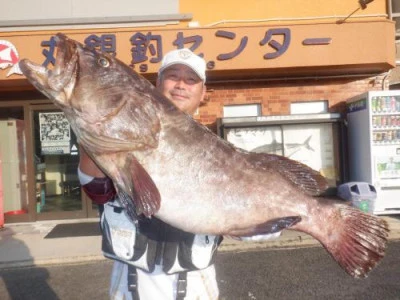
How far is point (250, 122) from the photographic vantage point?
31.4 feet

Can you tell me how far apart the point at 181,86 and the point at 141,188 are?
0.91 meters

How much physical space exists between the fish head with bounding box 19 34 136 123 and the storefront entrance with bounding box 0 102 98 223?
28.4 feet

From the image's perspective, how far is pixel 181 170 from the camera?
6.79ft

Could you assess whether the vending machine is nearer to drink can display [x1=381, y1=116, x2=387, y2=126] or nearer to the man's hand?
drink can display [x1=381, y1=116, x2=387, y2=126]

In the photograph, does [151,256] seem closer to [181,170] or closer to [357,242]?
[181,170]

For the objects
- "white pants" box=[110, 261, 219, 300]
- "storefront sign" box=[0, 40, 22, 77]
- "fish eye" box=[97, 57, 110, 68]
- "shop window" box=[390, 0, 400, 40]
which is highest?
"shop window" box=[390, 0, 400, 40]

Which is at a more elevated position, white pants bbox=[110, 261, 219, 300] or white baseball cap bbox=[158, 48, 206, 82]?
white baseball cap bbox=[158, 48, 206, 82]

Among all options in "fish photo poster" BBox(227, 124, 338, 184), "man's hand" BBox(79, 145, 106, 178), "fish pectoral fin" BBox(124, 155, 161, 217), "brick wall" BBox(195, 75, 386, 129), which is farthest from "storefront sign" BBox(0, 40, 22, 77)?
"fish pectoral fin" BBox(124, 155, 161, 217)

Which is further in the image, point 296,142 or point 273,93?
point 273,93

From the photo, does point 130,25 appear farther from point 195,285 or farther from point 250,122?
point 195,285

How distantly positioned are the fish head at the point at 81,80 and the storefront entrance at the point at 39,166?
8.65 metres

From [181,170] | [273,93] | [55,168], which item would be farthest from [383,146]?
[181,170]

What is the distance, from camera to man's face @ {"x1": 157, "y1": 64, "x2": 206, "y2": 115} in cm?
257

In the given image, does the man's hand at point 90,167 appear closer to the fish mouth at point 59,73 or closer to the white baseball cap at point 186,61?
the fish mouth at point 59,73
